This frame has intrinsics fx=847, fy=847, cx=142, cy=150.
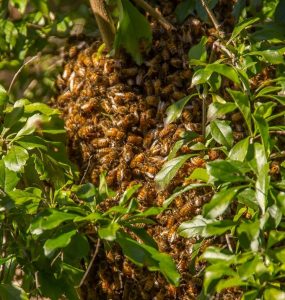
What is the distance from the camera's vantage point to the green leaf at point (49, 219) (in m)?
2.39

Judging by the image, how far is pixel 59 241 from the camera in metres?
2.36

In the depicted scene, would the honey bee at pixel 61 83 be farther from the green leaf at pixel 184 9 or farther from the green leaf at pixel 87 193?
the green leaf at pixel 87 193

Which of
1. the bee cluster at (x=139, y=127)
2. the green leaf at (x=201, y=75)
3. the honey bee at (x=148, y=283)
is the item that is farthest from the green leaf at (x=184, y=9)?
the honey bee at (x=148, y=283)

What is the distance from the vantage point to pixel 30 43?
387 cm

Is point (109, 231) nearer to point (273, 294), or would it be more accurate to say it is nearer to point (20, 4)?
point (273, 294)

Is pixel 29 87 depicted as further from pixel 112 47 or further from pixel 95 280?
pixel 95 280

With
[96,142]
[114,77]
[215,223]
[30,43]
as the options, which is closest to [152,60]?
[114,77]

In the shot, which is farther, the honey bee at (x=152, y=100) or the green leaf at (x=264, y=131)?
the honey bee at (x=152, y=100)

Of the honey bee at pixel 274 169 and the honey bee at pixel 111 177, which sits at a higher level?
the honey bee at pixel 274 169

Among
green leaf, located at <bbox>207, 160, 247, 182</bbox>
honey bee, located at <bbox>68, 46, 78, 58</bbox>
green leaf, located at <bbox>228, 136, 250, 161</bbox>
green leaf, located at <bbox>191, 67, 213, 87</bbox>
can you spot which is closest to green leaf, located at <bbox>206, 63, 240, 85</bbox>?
green leaf, located at <bbox>191, 67, 213, 87</bbox>

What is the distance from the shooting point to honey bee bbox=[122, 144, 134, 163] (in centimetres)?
333

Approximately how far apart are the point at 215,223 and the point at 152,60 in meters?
1.31

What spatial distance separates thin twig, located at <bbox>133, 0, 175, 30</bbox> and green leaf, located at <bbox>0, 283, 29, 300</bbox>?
1.35 metres

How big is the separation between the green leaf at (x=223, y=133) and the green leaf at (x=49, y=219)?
509 millimetres
